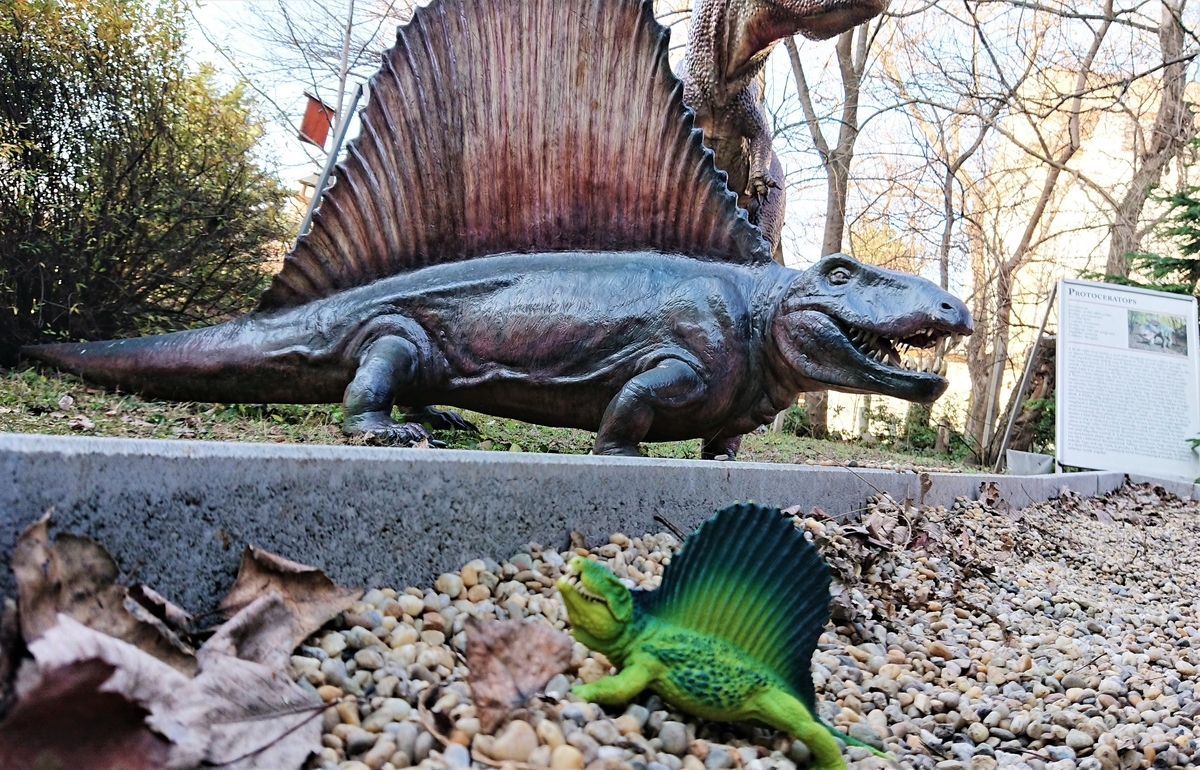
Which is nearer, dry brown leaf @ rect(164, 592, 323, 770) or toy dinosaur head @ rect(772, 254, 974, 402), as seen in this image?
dry brown leaf @ rect(164, 592, 323, 770)

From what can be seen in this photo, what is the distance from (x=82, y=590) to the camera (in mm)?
1042

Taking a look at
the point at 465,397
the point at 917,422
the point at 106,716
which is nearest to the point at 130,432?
the point at 465,397

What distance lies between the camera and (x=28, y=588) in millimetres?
959

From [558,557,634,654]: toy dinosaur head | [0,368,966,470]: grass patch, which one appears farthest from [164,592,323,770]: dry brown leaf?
[0,368,966,470]: grass patch

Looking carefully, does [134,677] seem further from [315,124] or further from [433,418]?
[315,124]

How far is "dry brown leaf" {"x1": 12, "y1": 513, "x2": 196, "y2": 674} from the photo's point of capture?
38.4 inches

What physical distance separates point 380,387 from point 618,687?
6.54 ft

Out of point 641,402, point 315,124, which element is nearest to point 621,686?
point 641,402

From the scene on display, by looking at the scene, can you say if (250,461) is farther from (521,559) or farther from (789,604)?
(789,604)

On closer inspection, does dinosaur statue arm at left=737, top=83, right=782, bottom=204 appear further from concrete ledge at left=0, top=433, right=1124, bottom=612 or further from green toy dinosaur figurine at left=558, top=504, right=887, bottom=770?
green toy dinosaur figurine at left=558, top=504, right=887, bottom=770

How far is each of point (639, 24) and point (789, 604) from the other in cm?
247

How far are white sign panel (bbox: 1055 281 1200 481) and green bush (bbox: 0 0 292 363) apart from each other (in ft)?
19.2

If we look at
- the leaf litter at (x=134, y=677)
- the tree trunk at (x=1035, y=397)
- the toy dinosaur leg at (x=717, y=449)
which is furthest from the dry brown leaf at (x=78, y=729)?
the tree trunk at (x=1035, y=397)

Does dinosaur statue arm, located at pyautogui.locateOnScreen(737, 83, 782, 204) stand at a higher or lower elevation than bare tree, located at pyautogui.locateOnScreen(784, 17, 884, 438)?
lower
